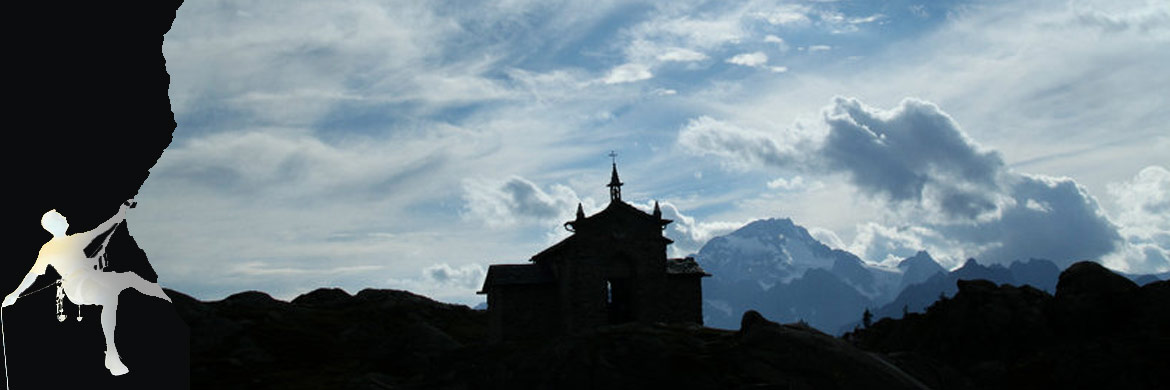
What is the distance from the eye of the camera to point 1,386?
706 inches

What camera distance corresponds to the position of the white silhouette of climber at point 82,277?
17656 millimetres

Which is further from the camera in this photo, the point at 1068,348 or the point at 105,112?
the point at 1068,348

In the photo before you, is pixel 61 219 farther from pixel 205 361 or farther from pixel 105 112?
pixel 205 361

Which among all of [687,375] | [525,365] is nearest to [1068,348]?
[687,375]

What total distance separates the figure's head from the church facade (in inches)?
1573

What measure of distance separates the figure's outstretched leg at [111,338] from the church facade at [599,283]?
130ft

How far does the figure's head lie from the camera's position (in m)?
18.1

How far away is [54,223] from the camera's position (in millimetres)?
18188

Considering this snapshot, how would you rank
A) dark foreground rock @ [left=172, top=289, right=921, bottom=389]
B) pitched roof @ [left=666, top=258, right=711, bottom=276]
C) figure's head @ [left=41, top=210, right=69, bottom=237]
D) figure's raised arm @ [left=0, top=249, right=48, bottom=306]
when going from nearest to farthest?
figure's raised arm @ [left=0, top=249, right=48, bottom=306]
figure's head @ [left=41, top=210, right=69, bottom=237]
dark foreground rock @ [left=172, top=289, right=921, bottom=389]
pitched roof @ [left=666, top=258, right=711, bottom=276]

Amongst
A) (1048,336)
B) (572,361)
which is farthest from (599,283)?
(1048,336)

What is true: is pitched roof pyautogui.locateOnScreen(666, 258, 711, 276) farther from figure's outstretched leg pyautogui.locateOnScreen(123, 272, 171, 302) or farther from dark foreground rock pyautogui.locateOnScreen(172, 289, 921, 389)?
figure's outstretched leg pyautogui.locateOnScreen(123, 272, 171, 302)

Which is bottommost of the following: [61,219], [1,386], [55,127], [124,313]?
[1,386]

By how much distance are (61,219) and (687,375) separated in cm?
2809

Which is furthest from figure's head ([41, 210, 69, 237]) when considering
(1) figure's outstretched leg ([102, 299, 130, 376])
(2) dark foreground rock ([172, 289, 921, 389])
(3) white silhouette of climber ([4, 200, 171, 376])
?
(2) dark foreground rock ([172, 289, 921, 389])
